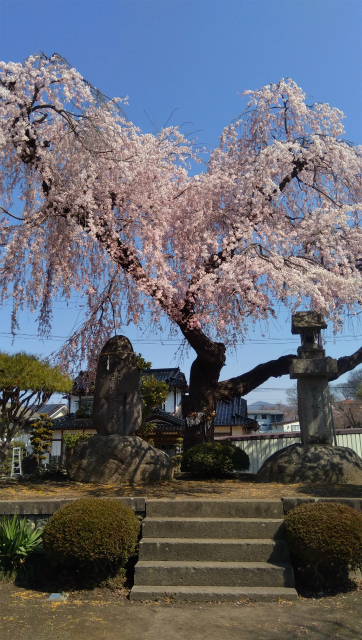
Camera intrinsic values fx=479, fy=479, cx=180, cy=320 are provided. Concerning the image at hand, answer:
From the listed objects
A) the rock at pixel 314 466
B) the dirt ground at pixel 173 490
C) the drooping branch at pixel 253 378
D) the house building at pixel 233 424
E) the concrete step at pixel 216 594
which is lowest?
the concrete step at pixel 216 594

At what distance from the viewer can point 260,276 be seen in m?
9.38

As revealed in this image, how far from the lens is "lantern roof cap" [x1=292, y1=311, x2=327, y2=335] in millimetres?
9625

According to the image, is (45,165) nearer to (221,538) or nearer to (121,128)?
(121,128)

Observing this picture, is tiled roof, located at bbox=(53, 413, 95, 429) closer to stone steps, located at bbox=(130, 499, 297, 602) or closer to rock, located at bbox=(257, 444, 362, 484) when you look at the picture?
rock, located at bbox=(257, 444, 362, 484)

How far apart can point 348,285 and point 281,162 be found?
320 centimetres

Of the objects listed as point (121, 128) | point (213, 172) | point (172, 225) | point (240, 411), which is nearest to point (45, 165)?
point (121, 128)

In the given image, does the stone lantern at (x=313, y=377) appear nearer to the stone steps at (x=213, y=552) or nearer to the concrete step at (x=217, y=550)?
the stone steps at (x=213, y=552)

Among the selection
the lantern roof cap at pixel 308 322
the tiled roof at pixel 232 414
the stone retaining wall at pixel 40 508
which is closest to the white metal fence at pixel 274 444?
the lantern roof cap at pixel 308 322

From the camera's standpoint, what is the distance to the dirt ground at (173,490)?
709cm

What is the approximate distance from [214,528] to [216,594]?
958 millimetres

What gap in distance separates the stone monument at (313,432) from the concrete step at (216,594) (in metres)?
3.08

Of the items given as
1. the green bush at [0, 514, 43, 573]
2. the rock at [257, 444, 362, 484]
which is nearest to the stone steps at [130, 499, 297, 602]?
the green bush at [0, 514, 43, 573]

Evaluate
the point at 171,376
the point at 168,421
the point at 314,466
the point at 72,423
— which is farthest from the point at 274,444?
the point at 72,423

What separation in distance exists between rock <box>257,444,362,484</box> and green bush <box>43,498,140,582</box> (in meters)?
3.47
